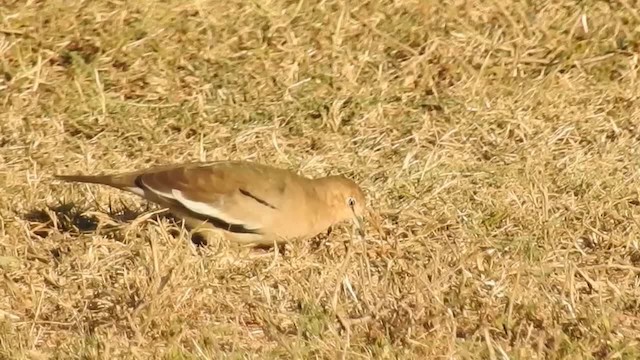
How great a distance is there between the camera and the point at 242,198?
552cm

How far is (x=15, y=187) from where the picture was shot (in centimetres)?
598

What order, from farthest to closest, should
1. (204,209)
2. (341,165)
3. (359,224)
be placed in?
(341,165)
(359,224)
(204,209)

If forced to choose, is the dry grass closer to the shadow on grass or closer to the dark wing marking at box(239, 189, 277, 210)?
the shadow on grass

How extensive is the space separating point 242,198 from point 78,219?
2.21ft

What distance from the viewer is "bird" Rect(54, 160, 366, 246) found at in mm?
5488

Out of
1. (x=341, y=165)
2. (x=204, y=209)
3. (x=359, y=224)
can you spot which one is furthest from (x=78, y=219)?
(x=341, y=165)

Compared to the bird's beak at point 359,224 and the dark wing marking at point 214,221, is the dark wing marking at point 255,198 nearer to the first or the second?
the dark wing marking at point 214,221

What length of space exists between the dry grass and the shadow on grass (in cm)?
1

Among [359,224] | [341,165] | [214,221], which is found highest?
[214,221]

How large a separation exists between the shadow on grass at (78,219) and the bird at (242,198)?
11 cm

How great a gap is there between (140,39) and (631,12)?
2318mm

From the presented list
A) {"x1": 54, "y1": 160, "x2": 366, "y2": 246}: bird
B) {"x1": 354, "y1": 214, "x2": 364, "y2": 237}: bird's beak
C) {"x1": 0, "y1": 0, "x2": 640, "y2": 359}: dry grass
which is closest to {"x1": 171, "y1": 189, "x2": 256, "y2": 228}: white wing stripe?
{"x1": 54, "y1": 160, "x2": 366, "y2": 246}: bird

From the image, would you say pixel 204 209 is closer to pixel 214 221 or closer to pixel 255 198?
pixel 214 221

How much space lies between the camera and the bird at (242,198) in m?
5.49
